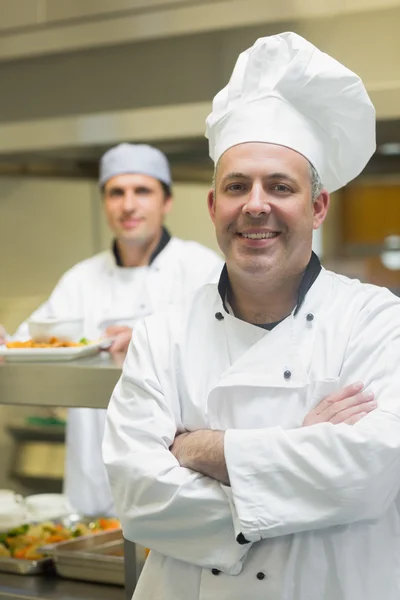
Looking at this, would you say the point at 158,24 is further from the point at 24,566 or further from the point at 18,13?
the point at 24,566

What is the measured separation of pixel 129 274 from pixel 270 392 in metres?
1.63

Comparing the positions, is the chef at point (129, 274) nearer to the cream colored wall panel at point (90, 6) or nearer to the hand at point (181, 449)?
the cream colored wall panel at point (90, 6)

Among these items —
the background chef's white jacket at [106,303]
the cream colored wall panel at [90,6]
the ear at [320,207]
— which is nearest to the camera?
the ear at [320,207]

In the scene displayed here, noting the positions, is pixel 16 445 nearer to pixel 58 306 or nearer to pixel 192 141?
pixel 58 306

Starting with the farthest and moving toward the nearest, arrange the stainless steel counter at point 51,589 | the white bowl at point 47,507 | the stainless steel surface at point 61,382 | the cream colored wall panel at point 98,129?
the cream colored wall panel at point 98,129, the white bowl at point 47,507, the stainless steel counter at point 51,589, the stainless steel surface at point 61,382

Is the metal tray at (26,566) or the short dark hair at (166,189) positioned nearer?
the metal tray at (26,566)

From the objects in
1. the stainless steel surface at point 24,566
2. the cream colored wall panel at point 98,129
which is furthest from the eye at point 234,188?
the cream colored wall panel at point 98,129

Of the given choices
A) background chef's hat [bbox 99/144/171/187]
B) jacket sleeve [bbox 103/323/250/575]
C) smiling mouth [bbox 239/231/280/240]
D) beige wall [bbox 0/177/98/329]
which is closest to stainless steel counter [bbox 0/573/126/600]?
jacket sleeve [bbox 103/323/250/575]

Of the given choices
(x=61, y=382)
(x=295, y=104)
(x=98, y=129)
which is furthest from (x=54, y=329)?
(x=98, y=129)

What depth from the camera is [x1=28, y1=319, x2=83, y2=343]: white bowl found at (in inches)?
77.0

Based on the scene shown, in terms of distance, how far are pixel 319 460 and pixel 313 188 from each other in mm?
452

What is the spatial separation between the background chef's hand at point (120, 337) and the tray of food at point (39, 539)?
0.42 m

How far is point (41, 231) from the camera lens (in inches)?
139

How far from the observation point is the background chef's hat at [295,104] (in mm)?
1435
